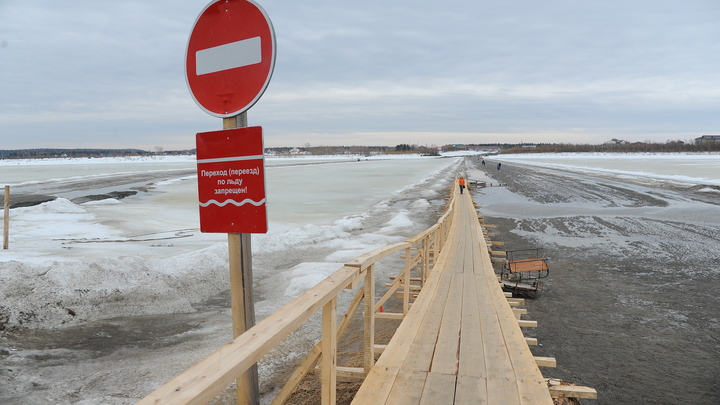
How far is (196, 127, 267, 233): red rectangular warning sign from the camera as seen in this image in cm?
252

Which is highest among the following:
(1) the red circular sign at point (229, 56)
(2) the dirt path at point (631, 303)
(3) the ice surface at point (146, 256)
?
(1) the red circular sign at point (229, 56)

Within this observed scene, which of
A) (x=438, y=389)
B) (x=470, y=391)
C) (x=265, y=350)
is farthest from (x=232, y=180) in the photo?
(x=470, y=391)

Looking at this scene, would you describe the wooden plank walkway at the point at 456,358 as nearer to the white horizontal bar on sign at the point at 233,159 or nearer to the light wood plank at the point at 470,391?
the light wood plank at the point at 470,391

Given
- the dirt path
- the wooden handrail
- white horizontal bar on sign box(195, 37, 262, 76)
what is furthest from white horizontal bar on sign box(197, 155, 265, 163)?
the dirt path

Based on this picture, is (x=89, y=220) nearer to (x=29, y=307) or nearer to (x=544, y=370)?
(x=29, y=307)

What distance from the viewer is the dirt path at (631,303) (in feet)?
19.7

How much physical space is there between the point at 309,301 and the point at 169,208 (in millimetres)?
21544

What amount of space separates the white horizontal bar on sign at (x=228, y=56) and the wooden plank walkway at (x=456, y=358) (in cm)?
229

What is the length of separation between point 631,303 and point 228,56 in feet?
31.0

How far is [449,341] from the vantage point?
4.22m

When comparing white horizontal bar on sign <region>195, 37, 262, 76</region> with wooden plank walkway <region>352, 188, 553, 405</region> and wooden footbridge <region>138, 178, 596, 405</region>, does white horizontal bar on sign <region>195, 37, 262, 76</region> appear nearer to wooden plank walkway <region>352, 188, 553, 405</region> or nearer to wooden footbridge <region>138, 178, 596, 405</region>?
wooden footbridge <region>138, 178, 596, 405</region>

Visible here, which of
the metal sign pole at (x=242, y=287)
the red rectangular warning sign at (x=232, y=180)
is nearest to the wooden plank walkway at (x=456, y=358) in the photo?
the metal sign pole at (x=242, y=287)

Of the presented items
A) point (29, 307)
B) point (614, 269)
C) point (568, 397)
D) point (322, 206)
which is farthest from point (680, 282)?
point (322, 206)

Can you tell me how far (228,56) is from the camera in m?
2.61
